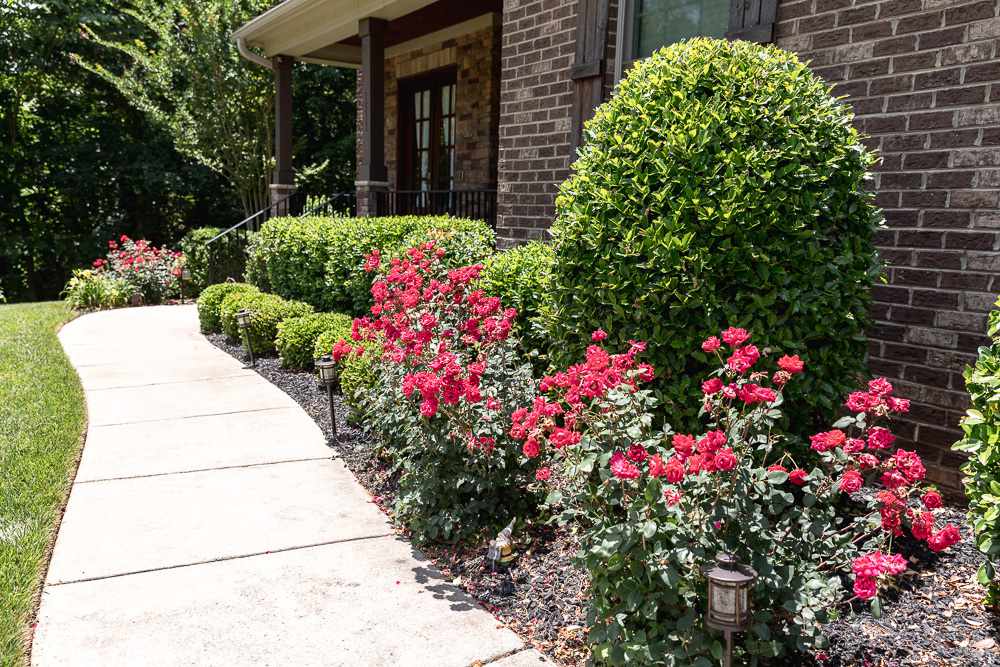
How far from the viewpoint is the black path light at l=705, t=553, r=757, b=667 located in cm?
200

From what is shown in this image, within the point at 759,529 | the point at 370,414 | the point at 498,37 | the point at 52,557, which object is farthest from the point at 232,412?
the point at 498,37

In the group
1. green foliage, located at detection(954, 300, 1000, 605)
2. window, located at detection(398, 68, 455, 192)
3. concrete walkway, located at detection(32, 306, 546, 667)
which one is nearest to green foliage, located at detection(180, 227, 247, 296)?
window, located at detection(398, 68, 455, 192)

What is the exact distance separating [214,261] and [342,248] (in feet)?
19.9

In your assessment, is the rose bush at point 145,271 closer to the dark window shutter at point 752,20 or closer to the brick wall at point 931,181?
the dark window shutter at point 752,20

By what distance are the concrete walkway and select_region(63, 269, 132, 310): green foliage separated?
677 cm

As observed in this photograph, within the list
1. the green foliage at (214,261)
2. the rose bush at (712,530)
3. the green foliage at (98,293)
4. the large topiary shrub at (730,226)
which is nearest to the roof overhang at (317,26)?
the green foliage at (214,261)

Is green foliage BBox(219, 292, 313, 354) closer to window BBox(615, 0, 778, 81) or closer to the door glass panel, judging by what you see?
window BBox(615, 0, 778, 81)

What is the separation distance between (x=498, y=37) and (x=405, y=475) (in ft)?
25.3

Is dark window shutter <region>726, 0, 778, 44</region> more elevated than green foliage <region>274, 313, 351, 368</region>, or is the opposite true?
dark window shutter <region>726, 0, 778, 44</region>

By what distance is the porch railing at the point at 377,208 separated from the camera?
9836 millimetres

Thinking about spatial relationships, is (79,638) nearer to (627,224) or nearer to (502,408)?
(502,408)

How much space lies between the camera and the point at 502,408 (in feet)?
11.9

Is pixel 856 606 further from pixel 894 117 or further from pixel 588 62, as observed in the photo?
pixel 588 62

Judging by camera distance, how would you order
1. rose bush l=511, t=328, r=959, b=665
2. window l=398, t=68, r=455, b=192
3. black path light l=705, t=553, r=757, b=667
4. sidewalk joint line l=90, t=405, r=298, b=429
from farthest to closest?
window l=398, t=68, r=455, b=192
sidewalk joint line l=90, t=405, r=298, b=429
rose bush l=511, t=328, r=959, b=665
black path light l=705, t=553, r=757, b=667
